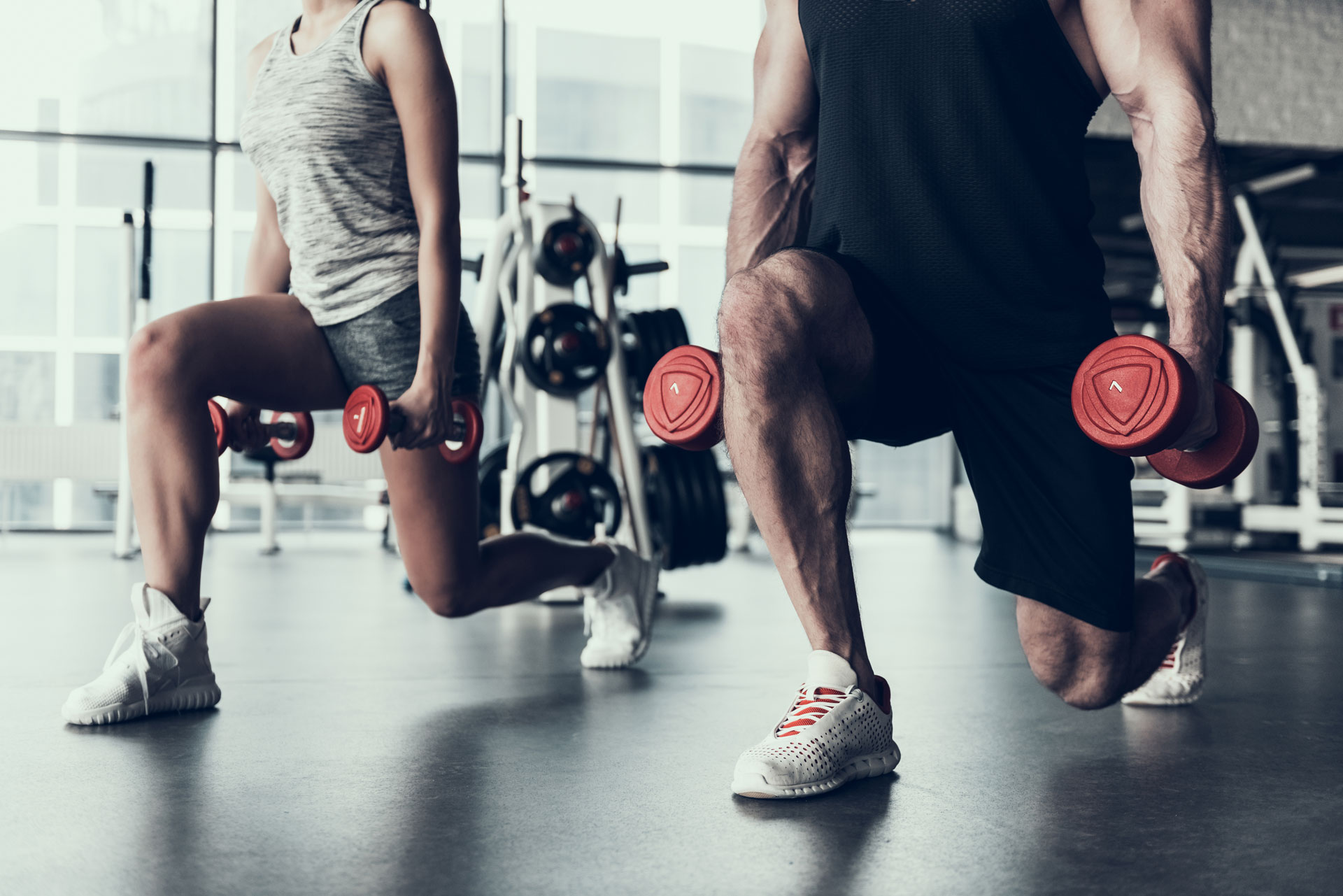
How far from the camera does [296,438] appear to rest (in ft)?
6.01

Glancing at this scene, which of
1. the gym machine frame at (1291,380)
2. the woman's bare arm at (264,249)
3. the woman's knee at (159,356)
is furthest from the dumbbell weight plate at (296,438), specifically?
the gym machine frame at (1291,380)

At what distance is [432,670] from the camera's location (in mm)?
2068

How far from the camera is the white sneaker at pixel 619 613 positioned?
81.5 inches

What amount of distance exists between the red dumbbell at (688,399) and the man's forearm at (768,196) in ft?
0.80

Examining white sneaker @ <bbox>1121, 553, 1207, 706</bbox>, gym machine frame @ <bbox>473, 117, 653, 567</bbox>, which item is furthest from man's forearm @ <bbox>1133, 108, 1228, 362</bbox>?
gym machine frame @ <bbox>473, 117, 653, 567</bbox>

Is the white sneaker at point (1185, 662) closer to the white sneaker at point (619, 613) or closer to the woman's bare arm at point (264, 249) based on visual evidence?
the white sneaker at point (619, 613)

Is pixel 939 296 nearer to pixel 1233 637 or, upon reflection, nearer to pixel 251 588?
pixel 1233 637

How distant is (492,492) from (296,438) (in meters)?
1.62

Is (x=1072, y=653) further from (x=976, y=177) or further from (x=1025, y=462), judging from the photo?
(x=976, y=177)

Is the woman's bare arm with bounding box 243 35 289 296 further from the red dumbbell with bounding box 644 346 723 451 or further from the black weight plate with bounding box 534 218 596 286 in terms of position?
the black weight plate with bounding box 534 218 596 286

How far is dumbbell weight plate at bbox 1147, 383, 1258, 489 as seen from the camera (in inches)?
44.9

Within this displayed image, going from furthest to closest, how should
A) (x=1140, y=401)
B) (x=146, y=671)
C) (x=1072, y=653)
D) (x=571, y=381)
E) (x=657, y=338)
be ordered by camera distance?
(x=657, y=338) < (x=571, y=381) < (x=146, y=671) < (x=1072, y=653) < (x=1140, y=401)

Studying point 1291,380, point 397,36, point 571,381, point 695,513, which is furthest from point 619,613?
point 1291,380

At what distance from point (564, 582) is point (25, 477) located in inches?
194
